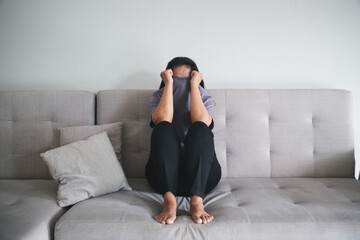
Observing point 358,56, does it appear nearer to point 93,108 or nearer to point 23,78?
point 93,108

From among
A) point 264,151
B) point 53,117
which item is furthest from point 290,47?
point 53,117

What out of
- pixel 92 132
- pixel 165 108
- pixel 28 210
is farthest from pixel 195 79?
pixel 28 210

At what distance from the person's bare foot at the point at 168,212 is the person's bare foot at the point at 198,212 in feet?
0.28

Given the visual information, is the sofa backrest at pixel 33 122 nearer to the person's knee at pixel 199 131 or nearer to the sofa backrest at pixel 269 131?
the sofa backrest at pixel 269 131

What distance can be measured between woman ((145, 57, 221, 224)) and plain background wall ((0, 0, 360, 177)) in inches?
16.7

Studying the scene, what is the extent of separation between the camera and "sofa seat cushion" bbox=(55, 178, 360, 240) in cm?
95

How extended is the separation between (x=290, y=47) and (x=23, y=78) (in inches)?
82.7

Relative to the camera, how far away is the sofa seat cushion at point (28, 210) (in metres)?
0.90

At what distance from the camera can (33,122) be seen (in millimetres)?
1550

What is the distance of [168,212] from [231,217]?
27 centimetres

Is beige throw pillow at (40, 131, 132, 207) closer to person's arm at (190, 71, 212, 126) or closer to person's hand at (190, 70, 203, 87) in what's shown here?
person's arm at (190, 71, 212, 126)

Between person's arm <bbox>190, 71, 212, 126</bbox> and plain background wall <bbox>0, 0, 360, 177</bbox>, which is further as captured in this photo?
plain background wall <bbox>0, 0, 360, 177</bbox>

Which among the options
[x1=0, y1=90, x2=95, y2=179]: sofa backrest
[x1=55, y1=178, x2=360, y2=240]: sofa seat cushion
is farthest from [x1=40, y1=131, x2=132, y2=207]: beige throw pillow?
[x1=0, y1=90, x2=95, y2=179]: sofa backrest

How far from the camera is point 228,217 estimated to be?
100 centimetres
